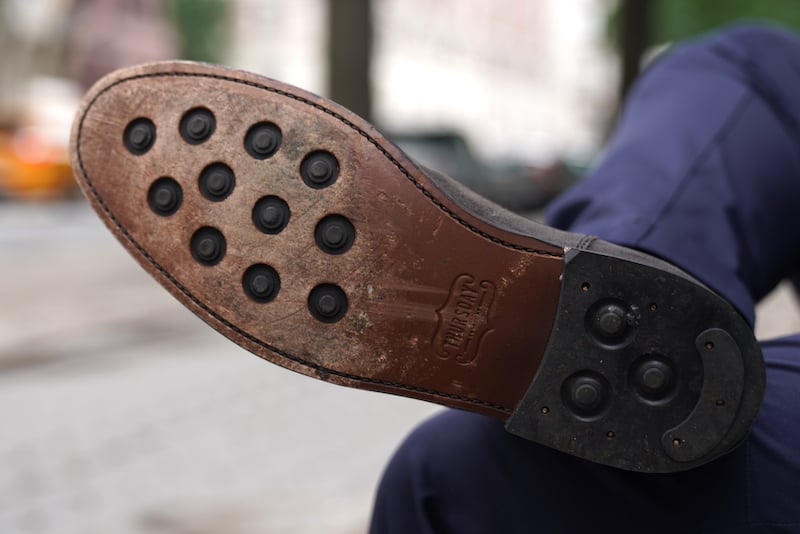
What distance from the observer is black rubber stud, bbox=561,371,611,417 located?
1164 mm

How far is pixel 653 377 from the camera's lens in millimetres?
1147

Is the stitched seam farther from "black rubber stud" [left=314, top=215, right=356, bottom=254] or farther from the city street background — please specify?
the city street background

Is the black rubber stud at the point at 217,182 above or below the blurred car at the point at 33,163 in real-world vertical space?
above

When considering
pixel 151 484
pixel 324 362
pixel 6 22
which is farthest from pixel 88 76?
pixel 324 362

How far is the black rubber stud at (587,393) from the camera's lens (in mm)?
1164

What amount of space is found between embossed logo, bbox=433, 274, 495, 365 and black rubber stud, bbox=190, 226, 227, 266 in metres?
0.26

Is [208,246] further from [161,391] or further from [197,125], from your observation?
[161,391]

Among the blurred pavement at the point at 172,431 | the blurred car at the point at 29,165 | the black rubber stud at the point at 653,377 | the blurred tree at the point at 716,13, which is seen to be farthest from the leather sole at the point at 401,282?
the blurred tree at the point at 716,13

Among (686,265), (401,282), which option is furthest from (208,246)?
(686,265)

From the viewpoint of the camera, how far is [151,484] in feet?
10.9

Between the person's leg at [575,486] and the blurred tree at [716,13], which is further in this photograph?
the blurred tree at [716,13]

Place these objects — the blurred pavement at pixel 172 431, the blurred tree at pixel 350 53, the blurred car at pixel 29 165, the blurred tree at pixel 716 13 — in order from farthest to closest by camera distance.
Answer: the blurred tree at pixel 716 13 → the blurred car at pixel 29 165 → the blurred tree at pixel 350 53 → the blurred pavement at pixel 172 431

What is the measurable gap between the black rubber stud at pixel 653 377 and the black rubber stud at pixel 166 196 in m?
0.55

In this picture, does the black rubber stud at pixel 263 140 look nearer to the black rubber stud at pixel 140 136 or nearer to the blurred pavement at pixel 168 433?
the black rubber stud at pixel 140 136
